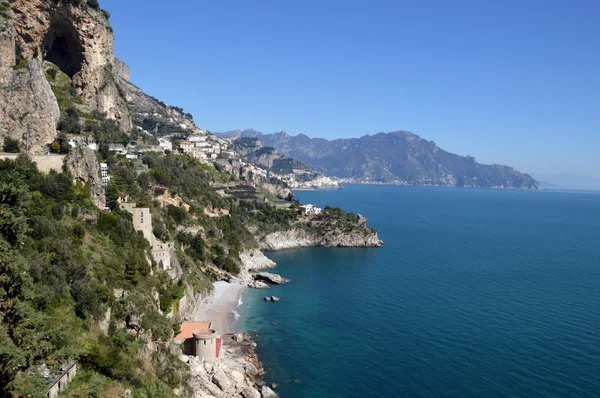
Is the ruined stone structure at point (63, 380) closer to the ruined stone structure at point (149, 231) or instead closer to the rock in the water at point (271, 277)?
the ruined stone structure at point (149, 231)

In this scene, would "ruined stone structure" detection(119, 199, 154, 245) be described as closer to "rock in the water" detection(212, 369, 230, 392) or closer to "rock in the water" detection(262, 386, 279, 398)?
"rock in the water" detection(212, 369, 230, 392)

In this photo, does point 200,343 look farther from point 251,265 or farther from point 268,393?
point 251,265

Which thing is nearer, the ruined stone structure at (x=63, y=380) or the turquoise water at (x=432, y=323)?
the ruined stone structure at (x=63, y=380)

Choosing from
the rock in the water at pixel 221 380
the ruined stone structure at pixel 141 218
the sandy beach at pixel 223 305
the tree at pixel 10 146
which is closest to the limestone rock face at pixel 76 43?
the tree at pixel 10 146

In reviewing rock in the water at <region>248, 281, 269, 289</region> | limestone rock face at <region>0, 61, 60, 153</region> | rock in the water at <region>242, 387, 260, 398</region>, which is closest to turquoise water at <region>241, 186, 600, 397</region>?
rock in the water at <region>248, 281, 269, 289</region>

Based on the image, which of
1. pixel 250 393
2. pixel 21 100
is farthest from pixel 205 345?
pixel 21 100
